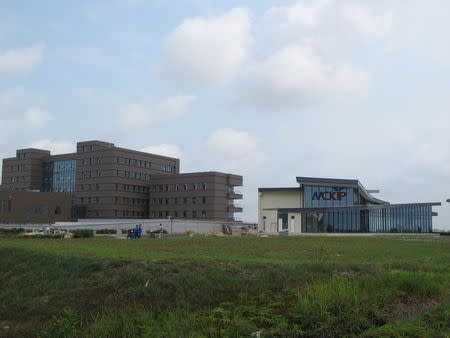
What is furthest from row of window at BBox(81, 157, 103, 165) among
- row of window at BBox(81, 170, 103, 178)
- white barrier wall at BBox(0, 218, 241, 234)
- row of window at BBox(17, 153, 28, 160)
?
white barrier wall at BBox(0, 218, 241, 234)

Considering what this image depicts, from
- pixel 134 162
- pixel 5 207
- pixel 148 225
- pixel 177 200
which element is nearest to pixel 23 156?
pixel 134 162

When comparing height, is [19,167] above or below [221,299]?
above

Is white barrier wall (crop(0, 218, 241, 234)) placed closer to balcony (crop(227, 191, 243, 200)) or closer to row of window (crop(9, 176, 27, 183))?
balcony (crop(227, 191, 243, 200))

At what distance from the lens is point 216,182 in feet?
356

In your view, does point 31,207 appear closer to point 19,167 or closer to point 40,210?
point 40,210

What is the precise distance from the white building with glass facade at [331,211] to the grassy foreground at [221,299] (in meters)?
51.9

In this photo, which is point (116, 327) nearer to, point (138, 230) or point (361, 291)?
point (361, 291)

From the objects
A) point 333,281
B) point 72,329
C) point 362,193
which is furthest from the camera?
point 362,193

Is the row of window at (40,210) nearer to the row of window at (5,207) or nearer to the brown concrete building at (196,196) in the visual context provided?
the row of window at (5,207)

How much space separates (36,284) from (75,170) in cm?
11490

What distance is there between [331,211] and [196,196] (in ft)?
162

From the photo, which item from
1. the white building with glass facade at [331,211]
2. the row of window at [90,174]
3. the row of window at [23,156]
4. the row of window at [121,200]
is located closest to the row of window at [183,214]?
the row of window at [121,200]

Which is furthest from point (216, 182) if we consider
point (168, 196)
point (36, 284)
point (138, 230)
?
point (36, 284)

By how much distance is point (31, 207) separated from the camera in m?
98.6
